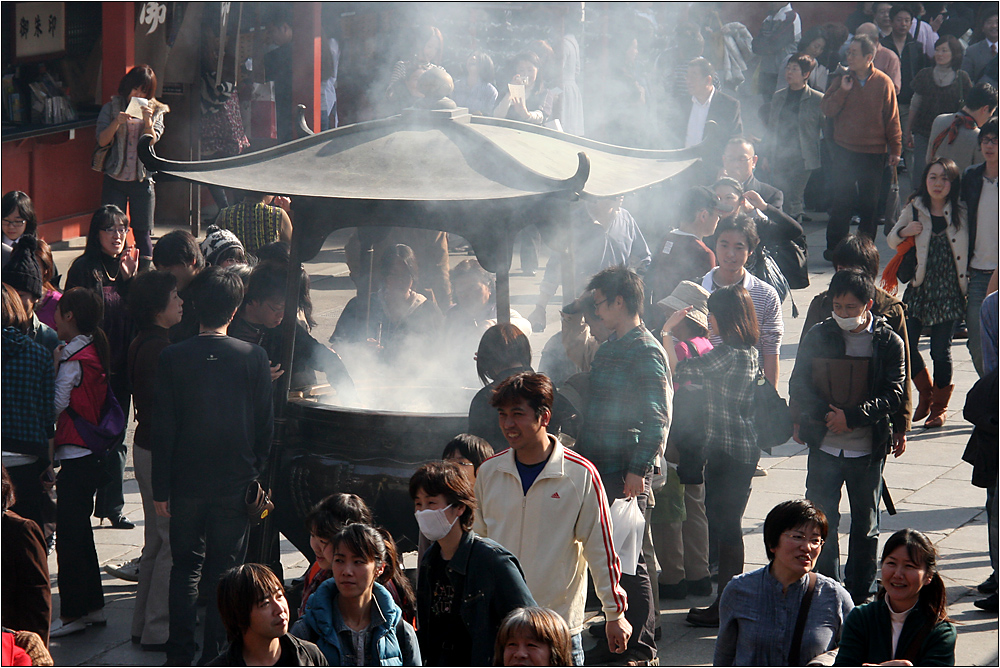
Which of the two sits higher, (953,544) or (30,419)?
(30,419)

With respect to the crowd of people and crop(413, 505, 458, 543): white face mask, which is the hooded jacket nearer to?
the crowd of people

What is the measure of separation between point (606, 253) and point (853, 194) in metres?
5.21

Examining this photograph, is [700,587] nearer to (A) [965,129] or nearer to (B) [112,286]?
(B) [112,286]

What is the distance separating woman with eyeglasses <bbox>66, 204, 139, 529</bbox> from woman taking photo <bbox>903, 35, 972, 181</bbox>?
940 cm

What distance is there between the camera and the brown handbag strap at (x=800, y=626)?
4.02m

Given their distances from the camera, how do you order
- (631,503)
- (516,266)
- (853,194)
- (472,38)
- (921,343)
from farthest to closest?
(472,38) → (516,266) → (853,194) → (921,343) → (631,503)

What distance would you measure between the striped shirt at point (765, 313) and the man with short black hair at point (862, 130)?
602 cm

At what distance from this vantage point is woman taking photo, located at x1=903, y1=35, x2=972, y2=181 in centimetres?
1369

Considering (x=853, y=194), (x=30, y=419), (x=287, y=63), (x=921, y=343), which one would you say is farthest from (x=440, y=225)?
(x=287, y=63)

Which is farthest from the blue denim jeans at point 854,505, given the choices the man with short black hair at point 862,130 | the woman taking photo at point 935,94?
the woman taking photo at point 935,94

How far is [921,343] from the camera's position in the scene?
1041cm

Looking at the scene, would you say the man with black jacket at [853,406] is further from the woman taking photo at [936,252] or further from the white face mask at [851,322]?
the woman taking photo at [936,252]

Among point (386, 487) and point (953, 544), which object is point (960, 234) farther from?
point (386, 487)

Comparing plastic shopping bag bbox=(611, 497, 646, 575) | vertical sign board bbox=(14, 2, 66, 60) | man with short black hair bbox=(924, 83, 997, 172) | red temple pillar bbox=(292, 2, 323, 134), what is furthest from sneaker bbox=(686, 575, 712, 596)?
red temple pillar bbox=(292, 2, 323, 134)
